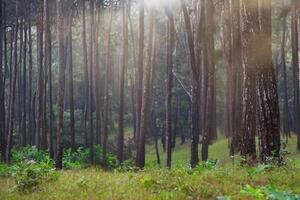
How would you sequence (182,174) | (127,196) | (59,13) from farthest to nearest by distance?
1. (59,13)
2. (182,174)
3. (127,196)

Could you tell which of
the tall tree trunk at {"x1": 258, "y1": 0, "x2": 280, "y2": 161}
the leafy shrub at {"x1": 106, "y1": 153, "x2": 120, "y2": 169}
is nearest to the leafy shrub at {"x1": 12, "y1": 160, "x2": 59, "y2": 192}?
the tall tree trunk at {"x1": 258, "y1": 0, "x2": 280, "y2": 161}

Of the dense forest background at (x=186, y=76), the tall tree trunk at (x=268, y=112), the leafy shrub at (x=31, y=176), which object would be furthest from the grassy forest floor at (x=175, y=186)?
the dense forest background at (x=186, y=76)

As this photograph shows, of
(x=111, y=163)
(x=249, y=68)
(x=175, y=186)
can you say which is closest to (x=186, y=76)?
(x=111, y=163)

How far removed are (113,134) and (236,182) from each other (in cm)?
4029

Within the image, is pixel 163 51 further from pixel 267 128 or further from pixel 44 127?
pixel 267 128

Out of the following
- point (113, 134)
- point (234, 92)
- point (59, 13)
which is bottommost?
point (113, 134)

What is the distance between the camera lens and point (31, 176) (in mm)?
8867

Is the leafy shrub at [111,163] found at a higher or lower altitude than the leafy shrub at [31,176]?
lower

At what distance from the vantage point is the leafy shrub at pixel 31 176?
856cm

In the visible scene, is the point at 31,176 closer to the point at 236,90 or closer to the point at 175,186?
the point at 175,186

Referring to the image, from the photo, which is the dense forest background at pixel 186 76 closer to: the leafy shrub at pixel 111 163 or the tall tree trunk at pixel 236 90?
the tall tree trunk at pixel 236 90

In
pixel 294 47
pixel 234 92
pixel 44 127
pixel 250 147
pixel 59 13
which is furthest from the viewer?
pixel 294 47

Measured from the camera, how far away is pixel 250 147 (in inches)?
440

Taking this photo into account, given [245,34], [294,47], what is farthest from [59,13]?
[294,47]
